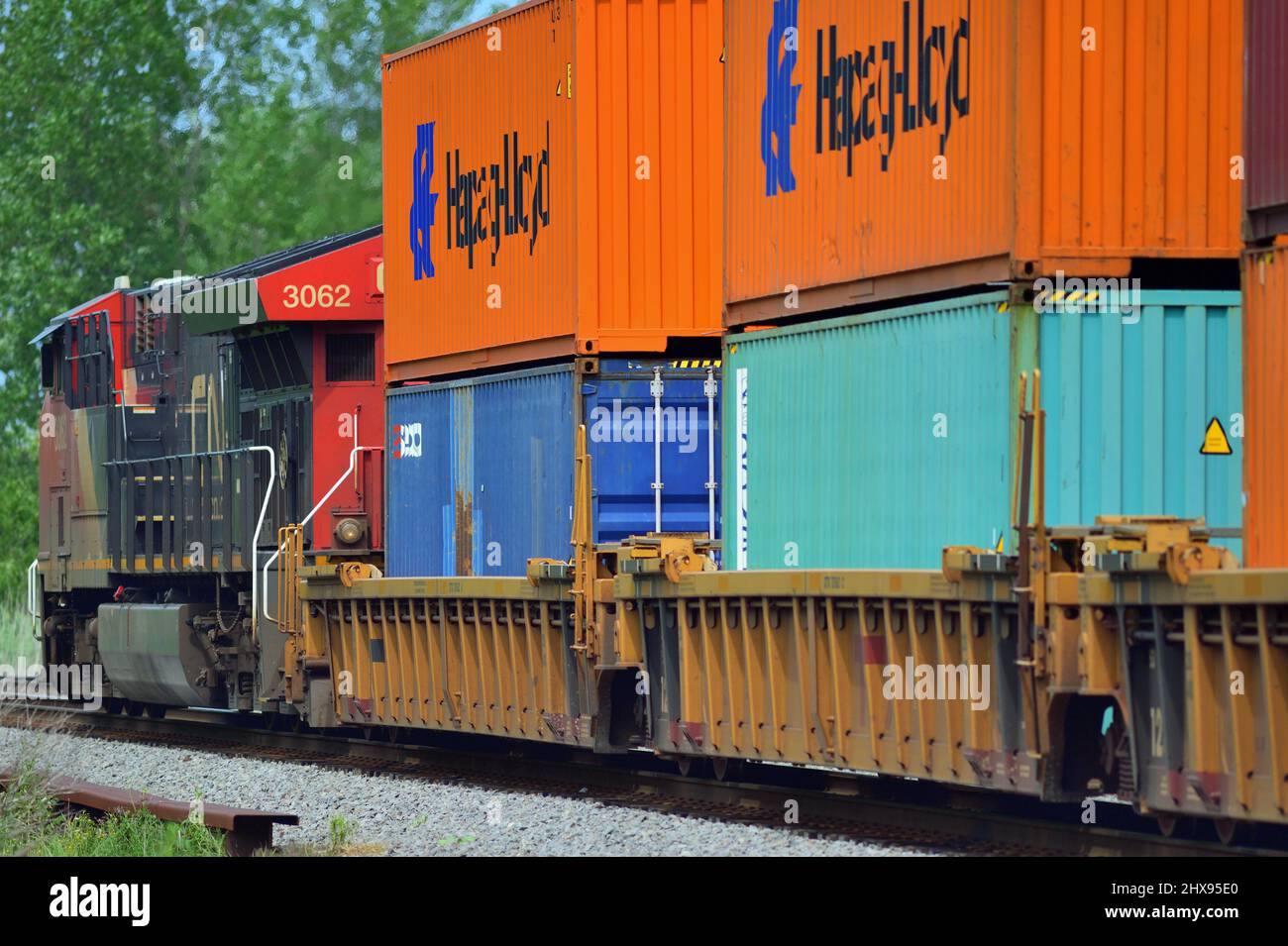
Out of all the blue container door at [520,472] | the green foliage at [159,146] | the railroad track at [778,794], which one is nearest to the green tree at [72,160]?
the green foliage at [159,146]

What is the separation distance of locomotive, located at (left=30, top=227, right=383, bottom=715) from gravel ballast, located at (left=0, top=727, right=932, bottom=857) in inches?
123

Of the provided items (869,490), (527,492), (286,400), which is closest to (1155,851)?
(869,490)

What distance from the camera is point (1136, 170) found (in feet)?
40.7

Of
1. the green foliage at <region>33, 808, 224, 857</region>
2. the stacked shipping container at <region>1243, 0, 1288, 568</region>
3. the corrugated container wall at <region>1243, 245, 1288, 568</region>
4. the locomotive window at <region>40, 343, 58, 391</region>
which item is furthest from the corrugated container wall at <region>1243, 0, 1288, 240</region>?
the locomotive window at <region>40, 343, 58, 391</region>

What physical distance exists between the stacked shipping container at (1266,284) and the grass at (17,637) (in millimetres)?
28993

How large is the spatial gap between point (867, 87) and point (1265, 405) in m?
4.07

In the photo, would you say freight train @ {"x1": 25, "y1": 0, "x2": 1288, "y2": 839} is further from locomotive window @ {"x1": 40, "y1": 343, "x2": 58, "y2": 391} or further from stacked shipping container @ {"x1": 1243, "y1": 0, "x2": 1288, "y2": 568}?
locomotive window @ {"x1": 40, "y1": 343, "x2": 58, "y2": 391}

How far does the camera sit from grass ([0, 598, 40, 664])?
124ft

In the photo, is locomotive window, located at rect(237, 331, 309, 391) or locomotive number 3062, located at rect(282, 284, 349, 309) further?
locomotive window, located at rect(237, 331, 309, 391)

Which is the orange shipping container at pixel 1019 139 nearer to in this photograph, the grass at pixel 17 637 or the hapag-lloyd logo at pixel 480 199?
the hapag-lloyd logo at pixel 480 199

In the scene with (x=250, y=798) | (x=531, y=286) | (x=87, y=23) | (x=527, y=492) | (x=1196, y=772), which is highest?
(x=87, y=23)

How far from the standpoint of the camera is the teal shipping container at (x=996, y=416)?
12305 millimetres

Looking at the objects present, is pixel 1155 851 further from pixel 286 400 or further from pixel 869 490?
pixel 286 400
